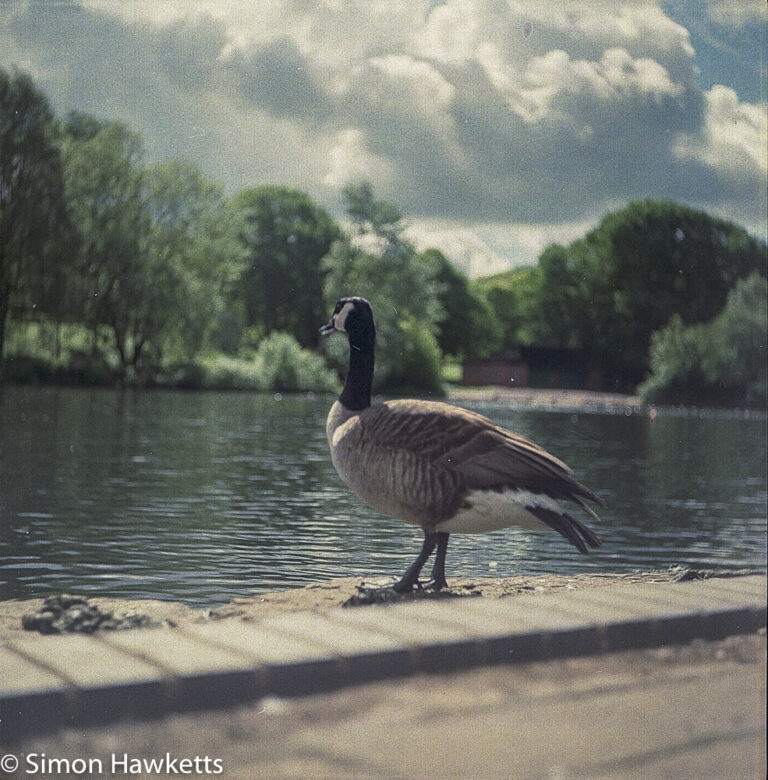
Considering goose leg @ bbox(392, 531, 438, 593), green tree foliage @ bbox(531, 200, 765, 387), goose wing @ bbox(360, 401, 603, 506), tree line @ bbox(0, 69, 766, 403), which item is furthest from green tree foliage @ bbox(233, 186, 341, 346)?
goose leg @ bbox(392, 531, 438, 593)

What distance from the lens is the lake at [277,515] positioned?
553 cm

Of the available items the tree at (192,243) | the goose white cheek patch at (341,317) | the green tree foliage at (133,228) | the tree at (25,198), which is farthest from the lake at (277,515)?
the tree at (25,198)

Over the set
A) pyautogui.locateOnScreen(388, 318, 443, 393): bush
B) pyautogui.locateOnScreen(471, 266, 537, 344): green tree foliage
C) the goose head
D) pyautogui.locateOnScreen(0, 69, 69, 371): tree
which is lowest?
pyautogui.locateOnScreen(388, 318, 443, 393): bush

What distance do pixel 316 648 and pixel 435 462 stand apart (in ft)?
5.28

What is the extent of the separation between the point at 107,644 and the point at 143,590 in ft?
11.4

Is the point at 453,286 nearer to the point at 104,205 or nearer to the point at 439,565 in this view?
the point at 439,565

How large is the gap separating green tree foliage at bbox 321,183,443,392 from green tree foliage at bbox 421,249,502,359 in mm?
47

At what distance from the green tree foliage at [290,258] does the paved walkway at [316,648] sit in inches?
58.0

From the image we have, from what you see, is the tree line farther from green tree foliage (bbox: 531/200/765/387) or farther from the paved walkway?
the paved walkway

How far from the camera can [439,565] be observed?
4172 millimetres

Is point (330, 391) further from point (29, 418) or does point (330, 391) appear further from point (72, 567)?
point (29, 418)

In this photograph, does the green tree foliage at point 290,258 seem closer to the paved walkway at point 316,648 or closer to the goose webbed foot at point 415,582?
the goose webbed foot at point 415,582

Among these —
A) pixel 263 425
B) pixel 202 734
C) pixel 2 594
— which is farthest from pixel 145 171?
pixel 263 425

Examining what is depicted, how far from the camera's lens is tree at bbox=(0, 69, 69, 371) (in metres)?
4.52
